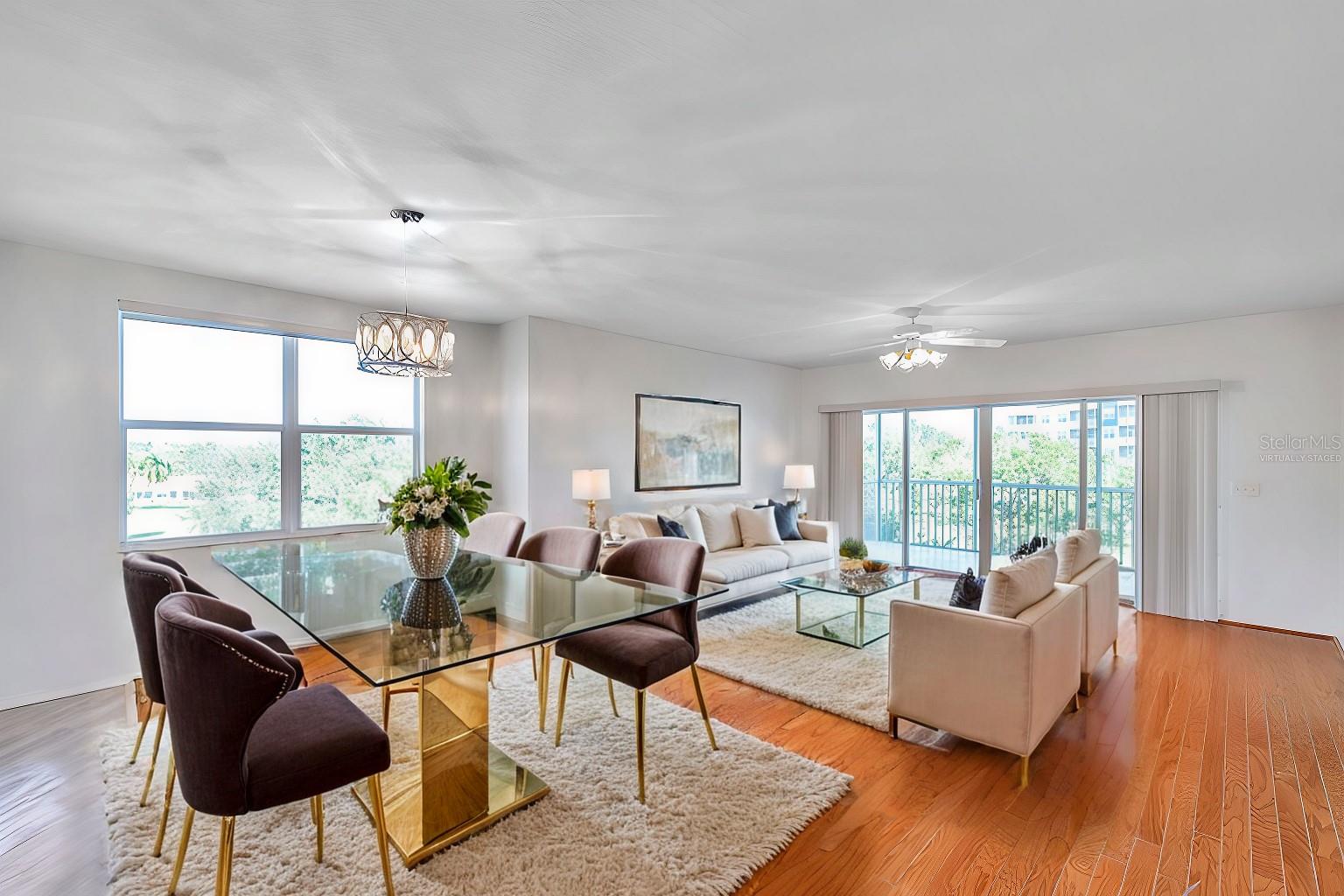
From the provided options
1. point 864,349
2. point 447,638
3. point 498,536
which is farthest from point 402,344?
point 864,349

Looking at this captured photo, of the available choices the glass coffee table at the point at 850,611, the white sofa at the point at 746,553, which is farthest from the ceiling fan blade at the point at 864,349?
the glass coffee table at the point at 850,611

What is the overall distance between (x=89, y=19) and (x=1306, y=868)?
4.27 meters

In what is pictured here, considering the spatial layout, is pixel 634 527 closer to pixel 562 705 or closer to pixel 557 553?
pixel 557 553

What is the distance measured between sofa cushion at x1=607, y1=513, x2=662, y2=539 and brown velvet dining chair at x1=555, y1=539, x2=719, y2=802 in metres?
1.77

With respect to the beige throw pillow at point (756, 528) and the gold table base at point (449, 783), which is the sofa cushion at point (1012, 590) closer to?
the gold table base at point (449, 783)

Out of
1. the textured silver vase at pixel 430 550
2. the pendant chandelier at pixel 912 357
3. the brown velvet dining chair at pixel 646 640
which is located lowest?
the brown velvet dining chair at pixel 646 640

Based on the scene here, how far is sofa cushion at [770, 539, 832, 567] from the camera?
17.8 ft

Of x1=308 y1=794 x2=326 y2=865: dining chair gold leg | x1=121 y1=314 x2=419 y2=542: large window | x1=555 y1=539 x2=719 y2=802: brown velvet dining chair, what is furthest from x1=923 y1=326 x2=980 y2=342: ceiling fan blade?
x1=308 y1=794 x2=326 y2=865: dining chair gold leg

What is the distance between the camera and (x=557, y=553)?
10.3 ft

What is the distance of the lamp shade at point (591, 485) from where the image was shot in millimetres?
4676

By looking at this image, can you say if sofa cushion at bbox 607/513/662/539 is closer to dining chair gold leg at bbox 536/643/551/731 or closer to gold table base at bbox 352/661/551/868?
dining chair gold leg at bbox 536/643/551/731

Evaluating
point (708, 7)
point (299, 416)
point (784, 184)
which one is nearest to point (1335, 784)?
point (784, 184)

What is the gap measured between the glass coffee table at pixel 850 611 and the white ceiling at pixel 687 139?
2024mm

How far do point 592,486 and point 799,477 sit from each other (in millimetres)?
2827
